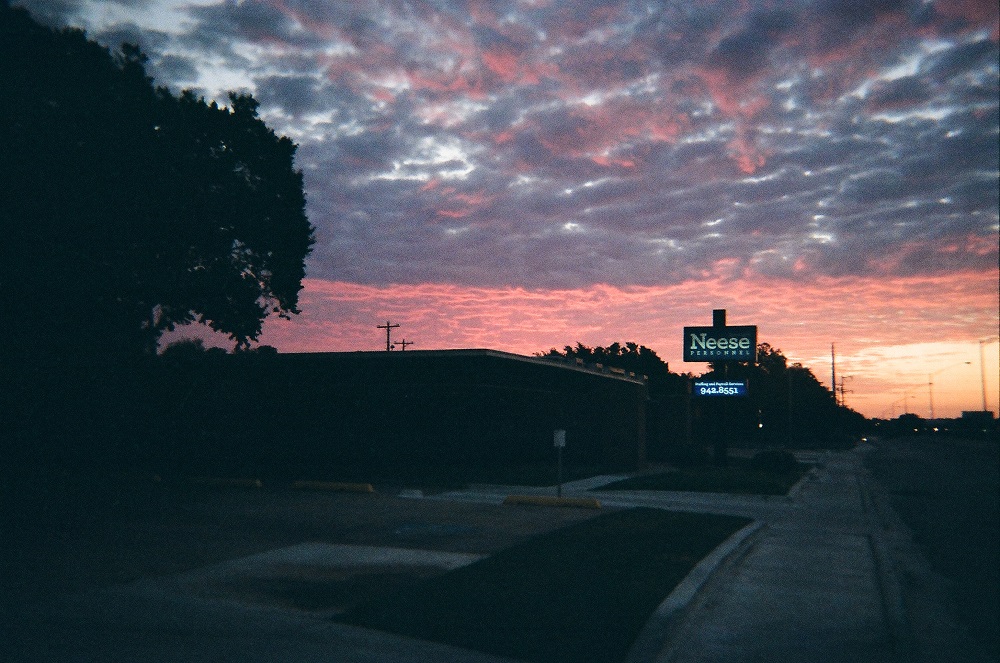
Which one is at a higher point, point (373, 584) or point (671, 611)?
point (671, 611)

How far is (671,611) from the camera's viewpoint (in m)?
9.38

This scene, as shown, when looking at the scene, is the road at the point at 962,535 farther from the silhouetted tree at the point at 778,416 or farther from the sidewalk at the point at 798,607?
the silhouetted tree at the point at 778,416

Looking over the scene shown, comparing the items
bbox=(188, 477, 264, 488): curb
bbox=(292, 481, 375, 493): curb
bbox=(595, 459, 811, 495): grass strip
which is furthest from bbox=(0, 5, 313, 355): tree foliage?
bbox=(595, 459, 811, 495): grass strip

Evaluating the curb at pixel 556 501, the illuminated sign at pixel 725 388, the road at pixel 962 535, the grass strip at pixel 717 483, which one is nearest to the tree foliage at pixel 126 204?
the curb at pixel 556 501

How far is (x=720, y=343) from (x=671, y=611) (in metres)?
37.8

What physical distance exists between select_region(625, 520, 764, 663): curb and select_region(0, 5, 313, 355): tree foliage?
62.5 ft

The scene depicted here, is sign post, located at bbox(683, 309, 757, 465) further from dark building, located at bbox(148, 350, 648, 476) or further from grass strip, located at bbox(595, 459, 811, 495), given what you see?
dark building, located at bbox(148, 350, 648, 476)

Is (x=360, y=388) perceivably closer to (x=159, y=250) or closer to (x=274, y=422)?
(x=274, y=422)

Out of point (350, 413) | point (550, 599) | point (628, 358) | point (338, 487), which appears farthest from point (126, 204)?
point (628, 358)

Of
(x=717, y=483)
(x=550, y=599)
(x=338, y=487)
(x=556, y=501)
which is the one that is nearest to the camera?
(x=550, y=599)

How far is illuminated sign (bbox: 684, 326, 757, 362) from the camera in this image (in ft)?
147

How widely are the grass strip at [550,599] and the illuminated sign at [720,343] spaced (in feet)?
104

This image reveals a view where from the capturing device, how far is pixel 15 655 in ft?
24.5

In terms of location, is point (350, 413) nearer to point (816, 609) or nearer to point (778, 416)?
point (816, 609)
